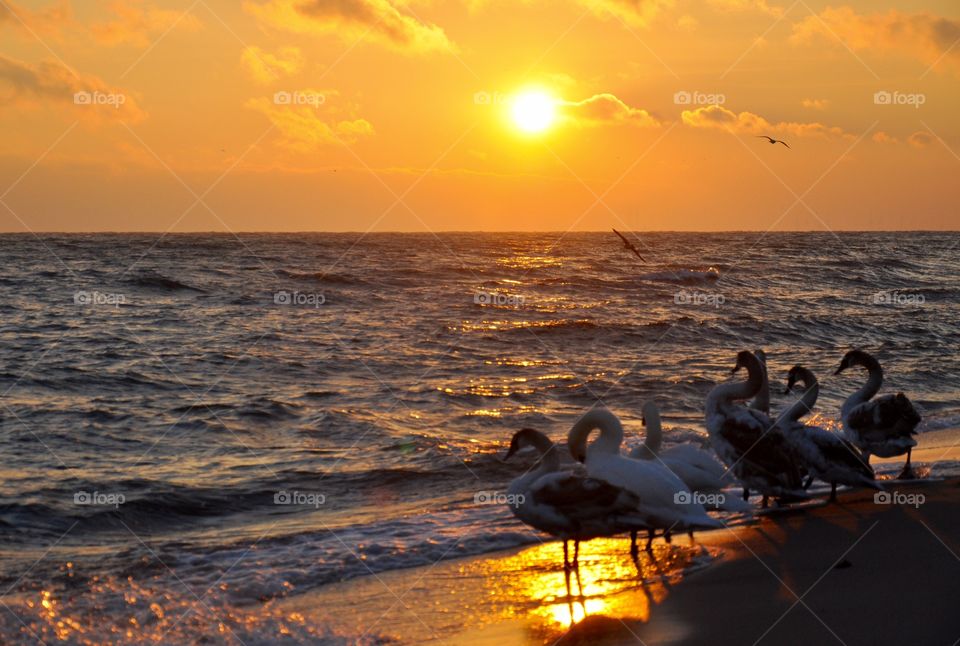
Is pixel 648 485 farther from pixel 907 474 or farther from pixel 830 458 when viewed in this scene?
pixel 907 474

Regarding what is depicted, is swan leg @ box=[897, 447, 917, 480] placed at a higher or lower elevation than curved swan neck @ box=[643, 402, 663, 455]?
lower

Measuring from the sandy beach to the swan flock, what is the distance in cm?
37

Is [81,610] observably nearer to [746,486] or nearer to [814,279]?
[746,486]

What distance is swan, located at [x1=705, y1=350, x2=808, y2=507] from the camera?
453 inches
